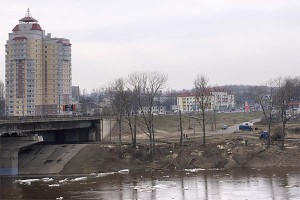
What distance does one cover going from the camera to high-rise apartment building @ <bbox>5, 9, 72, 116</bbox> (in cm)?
18400

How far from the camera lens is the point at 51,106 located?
190000 millimetres

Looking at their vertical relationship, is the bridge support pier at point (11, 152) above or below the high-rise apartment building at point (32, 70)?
below

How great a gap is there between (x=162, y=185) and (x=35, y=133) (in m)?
34.4

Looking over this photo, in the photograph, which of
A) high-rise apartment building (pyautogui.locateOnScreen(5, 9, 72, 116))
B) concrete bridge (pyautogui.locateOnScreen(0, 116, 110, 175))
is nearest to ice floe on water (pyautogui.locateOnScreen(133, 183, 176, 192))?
concrete bridge (pyautogui.locateOnScreen(0, 116, 110, 175))

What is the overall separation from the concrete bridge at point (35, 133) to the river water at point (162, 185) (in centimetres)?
448

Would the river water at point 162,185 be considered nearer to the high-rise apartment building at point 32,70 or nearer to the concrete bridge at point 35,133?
the concrete bridge at point 35,133

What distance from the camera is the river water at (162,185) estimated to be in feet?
189

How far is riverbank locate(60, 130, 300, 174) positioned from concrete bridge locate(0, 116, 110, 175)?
7.42 meters

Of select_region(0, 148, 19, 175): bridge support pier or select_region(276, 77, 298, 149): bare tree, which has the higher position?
select_region(276, 77, 298, 149): bare tree

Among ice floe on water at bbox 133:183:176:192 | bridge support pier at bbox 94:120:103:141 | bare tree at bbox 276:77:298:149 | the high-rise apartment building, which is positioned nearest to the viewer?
ice floe on water at bbox 133:183:176:192

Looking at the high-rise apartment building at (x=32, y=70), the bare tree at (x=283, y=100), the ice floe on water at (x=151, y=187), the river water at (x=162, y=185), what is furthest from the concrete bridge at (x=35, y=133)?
the high-rise apartment building at (x=32, y=70)

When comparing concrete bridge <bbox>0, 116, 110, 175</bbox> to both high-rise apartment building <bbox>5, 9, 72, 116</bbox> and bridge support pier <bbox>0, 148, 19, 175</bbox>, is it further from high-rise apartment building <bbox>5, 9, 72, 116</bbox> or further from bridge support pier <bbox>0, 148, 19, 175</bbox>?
high-rise apartment building <bbox>5, 9, 72, 116</bbox>

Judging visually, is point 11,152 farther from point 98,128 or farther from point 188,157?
point 98,128

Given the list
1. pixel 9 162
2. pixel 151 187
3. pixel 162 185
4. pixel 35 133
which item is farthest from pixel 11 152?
pixel 162 185
